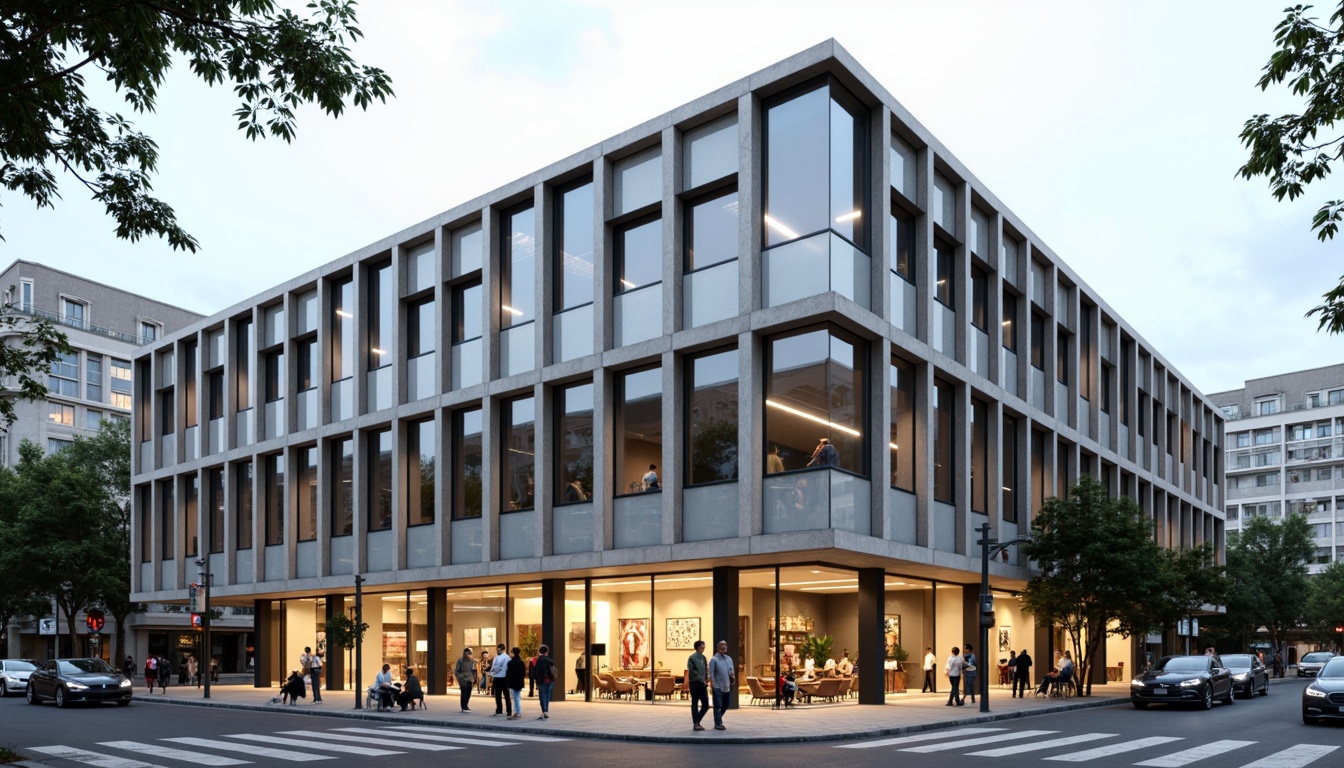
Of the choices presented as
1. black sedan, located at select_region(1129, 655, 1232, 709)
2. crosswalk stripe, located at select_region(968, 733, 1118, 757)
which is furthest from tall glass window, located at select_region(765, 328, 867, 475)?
black sedan, located at select_region(1129, 655, 1232, 709)

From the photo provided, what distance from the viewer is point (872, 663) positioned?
29031 mm

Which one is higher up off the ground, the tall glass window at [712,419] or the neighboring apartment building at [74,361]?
the neighboring apartment building at [74,361]

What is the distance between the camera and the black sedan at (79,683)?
33031mm

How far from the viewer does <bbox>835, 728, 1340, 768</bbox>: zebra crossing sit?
16.9 meters

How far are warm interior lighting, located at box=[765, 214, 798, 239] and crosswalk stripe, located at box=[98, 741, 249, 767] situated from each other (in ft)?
52.6

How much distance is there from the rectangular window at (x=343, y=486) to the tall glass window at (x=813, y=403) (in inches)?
653

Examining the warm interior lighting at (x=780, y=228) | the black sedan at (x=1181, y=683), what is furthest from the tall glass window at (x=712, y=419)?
the black sedan at (x=1181, y=683)

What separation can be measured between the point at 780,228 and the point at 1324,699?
48.4ft

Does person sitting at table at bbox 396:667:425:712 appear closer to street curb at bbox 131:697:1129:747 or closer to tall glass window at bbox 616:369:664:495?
street curb at bbox 131:697:1129:747

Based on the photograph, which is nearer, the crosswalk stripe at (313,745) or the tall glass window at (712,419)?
the crosswalk stripe at (313,745)

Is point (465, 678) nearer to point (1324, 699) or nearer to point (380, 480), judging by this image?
point (380, 480)

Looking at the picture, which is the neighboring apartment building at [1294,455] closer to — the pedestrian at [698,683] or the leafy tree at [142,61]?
the pedestrian at [698,683]

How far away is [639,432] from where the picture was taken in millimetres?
29781

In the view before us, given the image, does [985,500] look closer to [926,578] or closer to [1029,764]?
[926,578]
